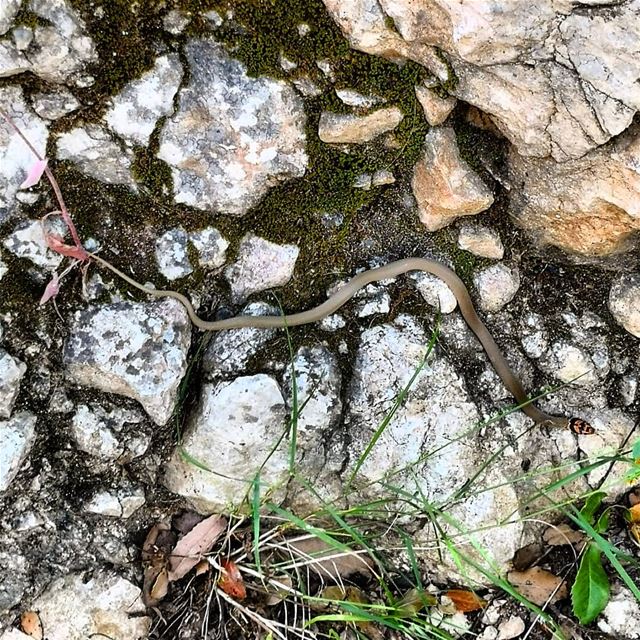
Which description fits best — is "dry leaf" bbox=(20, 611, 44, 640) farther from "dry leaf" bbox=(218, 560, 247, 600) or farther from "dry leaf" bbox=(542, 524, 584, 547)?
"dry leaf" bbox=(542, 524, 584, 547)

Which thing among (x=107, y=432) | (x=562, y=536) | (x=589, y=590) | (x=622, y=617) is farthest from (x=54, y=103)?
(x=622, y=617)

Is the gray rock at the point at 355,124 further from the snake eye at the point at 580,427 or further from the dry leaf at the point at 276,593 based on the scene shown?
the dry leaf at the point at 276,593

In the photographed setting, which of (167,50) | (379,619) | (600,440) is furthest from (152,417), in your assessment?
(600,440)

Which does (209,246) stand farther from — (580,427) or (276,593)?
(580,427)

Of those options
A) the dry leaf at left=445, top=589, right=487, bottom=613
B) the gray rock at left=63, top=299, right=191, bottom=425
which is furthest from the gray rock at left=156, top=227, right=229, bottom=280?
the dry leaf at left=445, top=589, right=487, bottom=613

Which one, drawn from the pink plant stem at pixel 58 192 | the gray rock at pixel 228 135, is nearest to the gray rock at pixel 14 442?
the pink plant stem at pixel 58 192

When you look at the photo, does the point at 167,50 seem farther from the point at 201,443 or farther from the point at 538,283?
the point at 538,283
